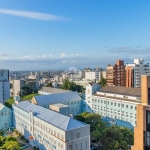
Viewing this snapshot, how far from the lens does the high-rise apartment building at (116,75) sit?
6372 cm

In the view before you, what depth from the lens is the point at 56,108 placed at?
35156 mm

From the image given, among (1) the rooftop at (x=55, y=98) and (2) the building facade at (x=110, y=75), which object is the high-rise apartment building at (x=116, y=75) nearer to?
(2) the building facade at (x=110, y=75)

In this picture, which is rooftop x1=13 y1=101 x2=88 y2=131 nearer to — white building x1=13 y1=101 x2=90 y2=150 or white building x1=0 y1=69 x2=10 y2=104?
white building x1=13 y1=101 x2=90 y2=150

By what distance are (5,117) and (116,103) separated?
21.2m

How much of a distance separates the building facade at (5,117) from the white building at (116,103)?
16382mm

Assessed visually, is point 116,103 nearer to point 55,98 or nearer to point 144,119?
point 55,98

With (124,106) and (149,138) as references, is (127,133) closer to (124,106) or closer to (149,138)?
(124,106)

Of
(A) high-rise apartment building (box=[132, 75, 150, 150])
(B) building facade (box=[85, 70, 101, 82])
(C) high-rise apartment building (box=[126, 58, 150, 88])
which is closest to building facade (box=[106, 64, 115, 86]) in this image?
(C) high-rise apartment building (box=[126, 58, 150, 88])

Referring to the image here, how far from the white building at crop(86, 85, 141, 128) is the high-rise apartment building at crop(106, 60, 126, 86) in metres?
20.7

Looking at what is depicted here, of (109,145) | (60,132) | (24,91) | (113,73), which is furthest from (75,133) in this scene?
(24,91)

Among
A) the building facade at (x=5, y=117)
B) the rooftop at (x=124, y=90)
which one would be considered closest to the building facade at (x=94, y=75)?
the rooftop at (x=124, y=90)

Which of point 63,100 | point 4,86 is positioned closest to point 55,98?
point 63,100

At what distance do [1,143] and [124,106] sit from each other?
Result: 71.8 feet

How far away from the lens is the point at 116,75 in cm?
6425
